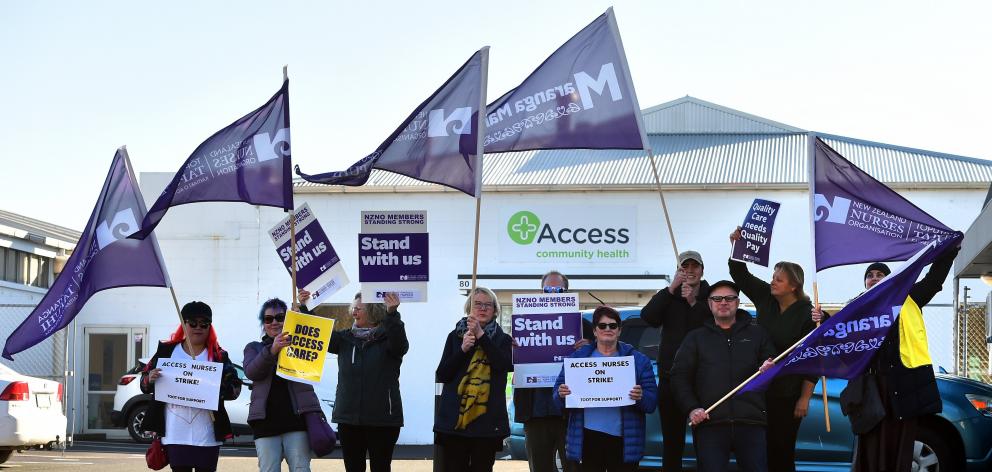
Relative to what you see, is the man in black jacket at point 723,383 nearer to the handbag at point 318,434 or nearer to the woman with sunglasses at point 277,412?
the handbag at point 318,434

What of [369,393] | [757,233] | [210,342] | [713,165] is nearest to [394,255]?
[369,393]

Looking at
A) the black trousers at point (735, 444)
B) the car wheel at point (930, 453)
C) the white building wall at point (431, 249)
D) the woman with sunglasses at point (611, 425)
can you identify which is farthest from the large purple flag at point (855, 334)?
the white building wall at point (431, 249)

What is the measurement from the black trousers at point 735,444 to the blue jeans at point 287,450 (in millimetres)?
2787

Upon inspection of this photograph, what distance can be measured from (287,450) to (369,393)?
0.74m

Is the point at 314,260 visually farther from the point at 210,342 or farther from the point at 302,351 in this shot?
the point at 302,351

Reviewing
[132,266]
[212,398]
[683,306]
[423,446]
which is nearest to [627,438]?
[683,306]

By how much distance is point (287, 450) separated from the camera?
975 cm

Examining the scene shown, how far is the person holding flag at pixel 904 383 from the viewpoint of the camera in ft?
30.6

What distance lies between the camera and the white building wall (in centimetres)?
2645

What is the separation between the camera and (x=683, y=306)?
1016cm

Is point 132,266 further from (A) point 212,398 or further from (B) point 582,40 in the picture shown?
(B) point 582,40

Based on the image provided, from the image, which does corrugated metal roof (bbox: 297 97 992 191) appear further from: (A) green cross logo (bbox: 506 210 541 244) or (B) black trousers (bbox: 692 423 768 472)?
(B) black trousers (bbox: 692 423 768 472)

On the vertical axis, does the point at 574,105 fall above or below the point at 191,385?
above

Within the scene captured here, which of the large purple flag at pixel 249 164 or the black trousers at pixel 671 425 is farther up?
the large purple flag at pixel 249 164
